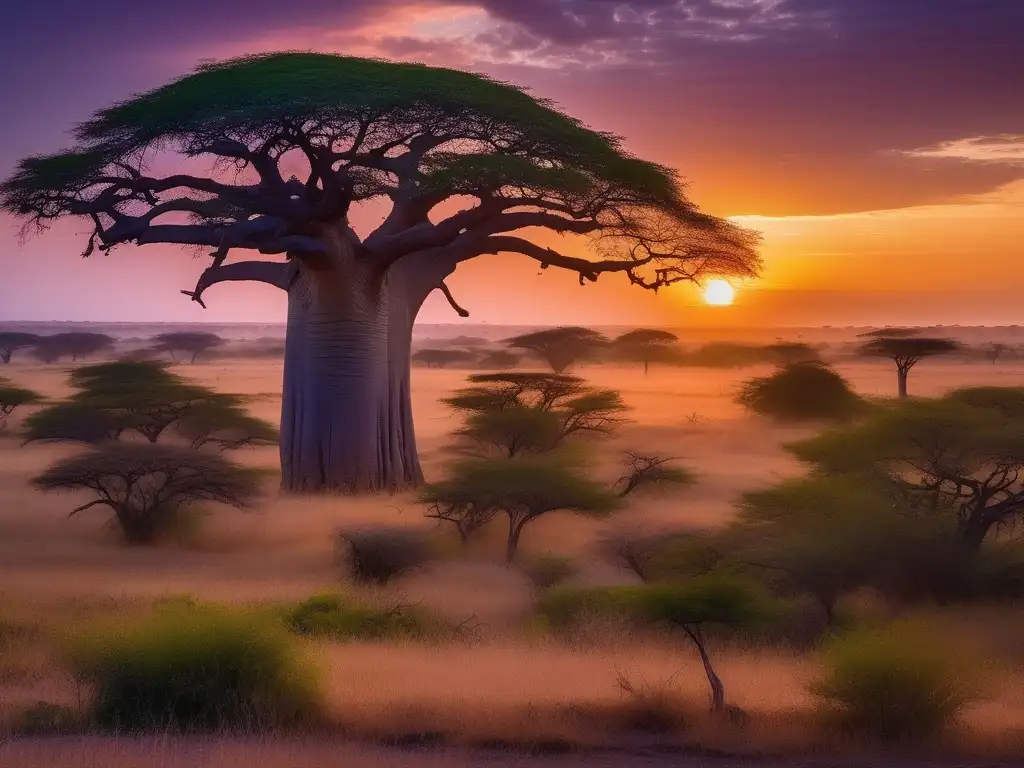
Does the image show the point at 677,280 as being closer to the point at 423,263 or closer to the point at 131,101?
the point at 423,263

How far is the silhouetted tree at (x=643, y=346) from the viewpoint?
7456cm

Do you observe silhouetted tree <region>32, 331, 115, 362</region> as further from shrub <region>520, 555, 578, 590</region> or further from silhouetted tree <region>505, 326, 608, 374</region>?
shrub <region>520, 555, 578, 590</region>

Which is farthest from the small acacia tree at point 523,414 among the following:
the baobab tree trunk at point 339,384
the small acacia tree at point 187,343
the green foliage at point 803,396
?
the small acacia tree at point 187,343

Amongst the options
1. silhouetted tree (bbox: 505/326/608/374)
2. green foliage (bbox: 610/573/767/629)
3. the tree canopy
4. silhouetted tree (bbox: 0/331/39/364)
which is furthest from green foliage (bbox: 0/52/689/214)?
silhouetted tree (bbox: 0/331/39/364)

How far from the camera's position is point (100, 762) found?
7.18 metres

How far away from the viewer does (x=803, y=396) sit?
→ 1490 inches

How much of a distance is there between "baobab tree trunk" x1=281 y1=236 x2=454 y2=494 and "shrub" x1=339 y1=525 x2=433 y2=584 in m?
4.47

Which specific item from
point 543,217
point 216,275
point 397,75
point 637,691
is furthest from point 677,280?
point 637,691

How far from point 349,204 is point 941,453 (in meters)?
9.90

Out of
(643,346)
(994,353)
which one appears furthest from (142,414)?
(994,353)

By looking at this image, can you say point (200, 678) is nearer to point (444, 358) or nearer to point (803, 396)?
point (803, 396)

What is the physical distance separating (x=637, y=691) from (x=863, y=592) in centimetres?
586

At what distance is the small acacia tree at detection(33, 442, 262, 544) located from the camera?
1747 centimetres

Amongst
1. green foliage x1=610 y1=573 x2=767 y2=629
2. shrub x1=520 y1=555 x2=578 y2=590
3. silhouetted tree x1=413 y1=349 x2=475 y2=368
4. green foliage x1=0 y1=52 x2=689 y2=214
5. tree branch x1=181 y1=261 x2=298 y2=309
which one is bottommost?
silhouetted tree x1=413 y1=349 x2=475 y2=368
